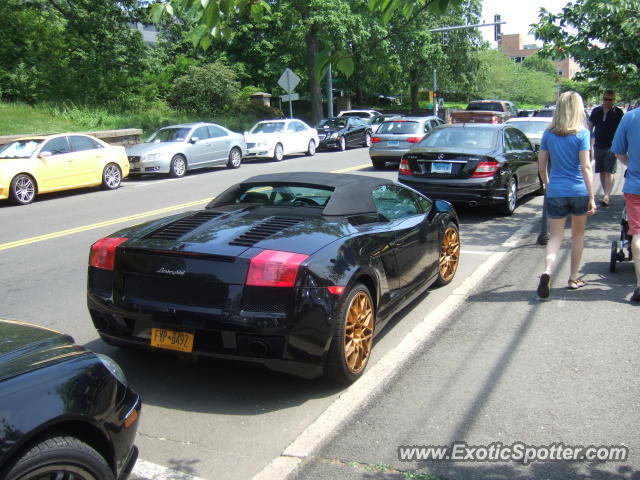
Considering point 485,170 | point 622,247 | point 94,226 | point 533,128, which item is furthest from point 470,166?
point 533,128

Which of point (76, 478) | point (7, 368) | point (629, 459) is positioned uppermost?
point (7, 368)

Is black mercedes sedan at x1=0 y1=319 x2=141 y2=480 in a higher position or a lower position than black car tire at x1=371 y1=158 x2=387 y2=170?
higher

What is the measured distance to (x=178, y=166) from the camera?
19.4 m

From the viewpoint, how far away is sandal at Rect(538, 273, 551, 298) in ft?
20.6

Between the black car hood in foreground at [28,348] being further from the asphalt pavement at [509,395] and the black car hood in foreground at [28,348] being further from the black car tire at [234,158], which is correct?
the black car tire at [234,158]

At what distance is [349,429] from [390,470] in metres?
0.51

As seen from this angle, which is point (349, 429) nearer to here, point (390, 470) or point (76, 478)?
point (390, 470)

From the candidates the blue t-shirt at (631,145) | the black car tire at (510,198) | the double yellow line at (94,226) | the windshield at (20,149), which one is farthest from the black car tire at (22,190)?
the blue t-shirt at (631,145)

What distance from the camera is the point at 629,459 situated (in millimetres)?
3486

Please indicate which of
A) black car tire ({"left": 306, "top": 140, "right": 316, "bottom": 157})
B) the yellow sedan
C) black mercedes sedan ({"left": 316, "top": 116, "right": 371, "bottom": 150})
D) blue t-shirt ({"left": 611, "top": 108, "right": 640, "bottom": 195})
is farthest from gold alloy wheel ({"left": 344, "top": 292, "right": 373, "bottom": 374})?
black mercedes sedan ({"left": 316, "top": 116, "right": 371, "bottom": 150})

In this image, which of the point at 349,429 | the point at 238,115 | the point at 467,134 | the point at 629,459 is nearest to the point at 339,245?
the point at 349,429

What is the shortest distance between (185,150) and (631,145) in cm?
1540

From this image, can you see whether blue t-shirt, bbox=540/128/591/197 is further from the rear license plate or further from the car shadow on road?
the rear license plate

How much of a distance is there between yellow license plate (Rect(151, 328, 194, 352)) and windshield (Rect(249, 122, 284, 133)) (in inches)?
843
